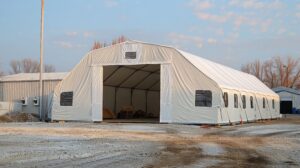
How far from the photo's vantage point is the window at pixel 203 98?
26.6 m

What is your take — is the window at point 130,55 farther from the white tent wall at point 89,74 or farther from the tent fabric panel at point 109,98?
the tent fabric panel at point 109,98

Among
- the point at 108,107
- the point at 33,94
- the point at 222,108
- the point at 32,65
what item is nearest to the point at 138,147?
the point at 222,108

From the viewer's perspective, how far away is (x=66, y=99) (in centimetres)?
3100

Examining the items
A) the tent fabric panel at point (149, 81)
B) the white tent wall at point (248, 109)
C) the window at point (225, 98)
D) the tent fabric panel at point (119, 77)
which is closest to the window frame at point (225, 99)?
the window at point (225, 98)

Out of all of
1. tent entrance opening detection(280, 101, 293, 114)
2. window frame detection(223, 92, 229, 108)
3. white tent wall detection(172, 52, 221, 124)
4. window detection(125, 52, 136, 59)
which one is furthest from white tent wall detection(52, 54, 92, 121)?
tent entrance opening detection(280, 101, 293, 114)

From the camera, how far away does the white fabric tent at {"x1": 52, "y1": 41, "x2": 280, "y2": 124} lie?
88.1ft

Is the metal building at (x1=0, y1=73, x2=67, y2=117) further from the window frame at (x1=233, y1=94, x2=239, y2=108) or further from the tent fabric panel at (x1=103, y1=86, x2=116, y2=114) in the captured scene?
the window frame at (x1=233, y1=94, x2=239, y2=108)

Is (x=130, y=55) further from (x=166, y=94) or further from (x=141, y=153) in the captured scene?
(x=141, y=153)

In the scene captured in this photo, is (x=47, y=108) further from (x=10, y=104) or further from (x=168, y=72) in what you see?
(x=168, y=72)

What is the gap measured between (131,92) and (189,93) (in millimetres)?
13459

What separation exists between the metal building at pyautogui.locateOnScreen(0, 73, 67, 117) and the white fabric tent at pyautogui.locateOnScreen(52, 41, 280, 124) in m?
5.78

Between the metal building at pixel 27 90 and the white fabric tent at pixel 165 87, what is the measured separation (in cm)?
578

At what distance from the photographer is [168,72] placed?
92.0ft

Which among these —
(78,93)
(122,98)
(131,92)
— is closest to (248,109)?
(122,98)
